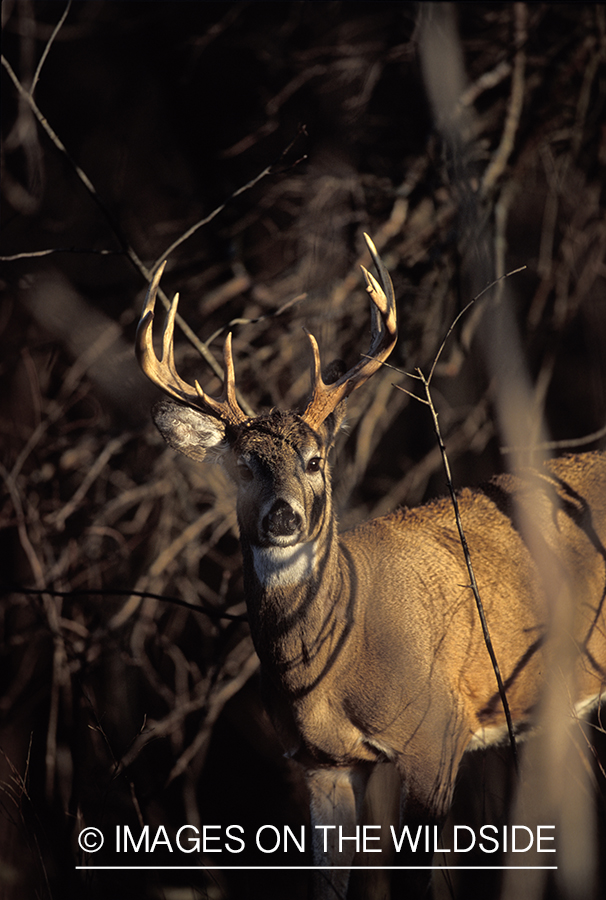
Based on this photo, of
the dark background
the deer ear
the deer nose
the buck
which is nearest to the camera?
the deer nose

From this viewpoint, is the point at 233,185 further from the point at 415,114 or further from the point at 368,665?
the point at 368,665

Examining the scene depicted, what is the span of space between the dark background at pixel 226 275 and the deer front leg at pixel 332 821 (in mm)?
678

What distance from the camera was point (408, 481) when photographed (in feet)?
15.0

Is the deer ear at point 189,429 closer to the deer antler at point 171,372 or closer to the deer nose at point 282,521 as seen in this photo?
the deer antler at point 171,372

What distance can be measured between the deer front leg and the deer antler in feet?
4.38

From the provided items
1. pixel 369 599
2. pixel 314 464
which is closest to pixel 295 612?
pixel 369 599

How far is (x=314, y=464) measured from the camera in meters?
2.63

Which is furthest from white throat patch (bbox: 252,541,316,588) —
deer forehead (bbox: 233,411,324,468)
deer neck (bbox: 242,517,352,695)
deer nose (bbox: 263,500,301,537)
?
deer forehead (bbox: 233,411,324,468)

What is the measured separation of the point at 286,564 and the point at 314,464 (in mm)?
351

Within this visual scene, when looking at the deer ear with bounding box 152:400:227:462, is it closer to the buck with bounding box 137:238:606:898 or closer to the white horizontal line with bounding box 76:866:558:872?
the buck with bounding box 137:238:606:898

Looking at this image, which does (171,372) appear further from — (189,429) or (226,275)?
(226,275)

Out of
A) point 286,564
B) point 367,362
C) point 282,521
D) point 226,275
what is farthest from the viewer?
point 226,275

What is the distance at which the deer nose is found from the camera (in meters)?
2.33

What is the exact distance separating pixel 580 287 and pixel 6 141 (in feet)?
10.2
